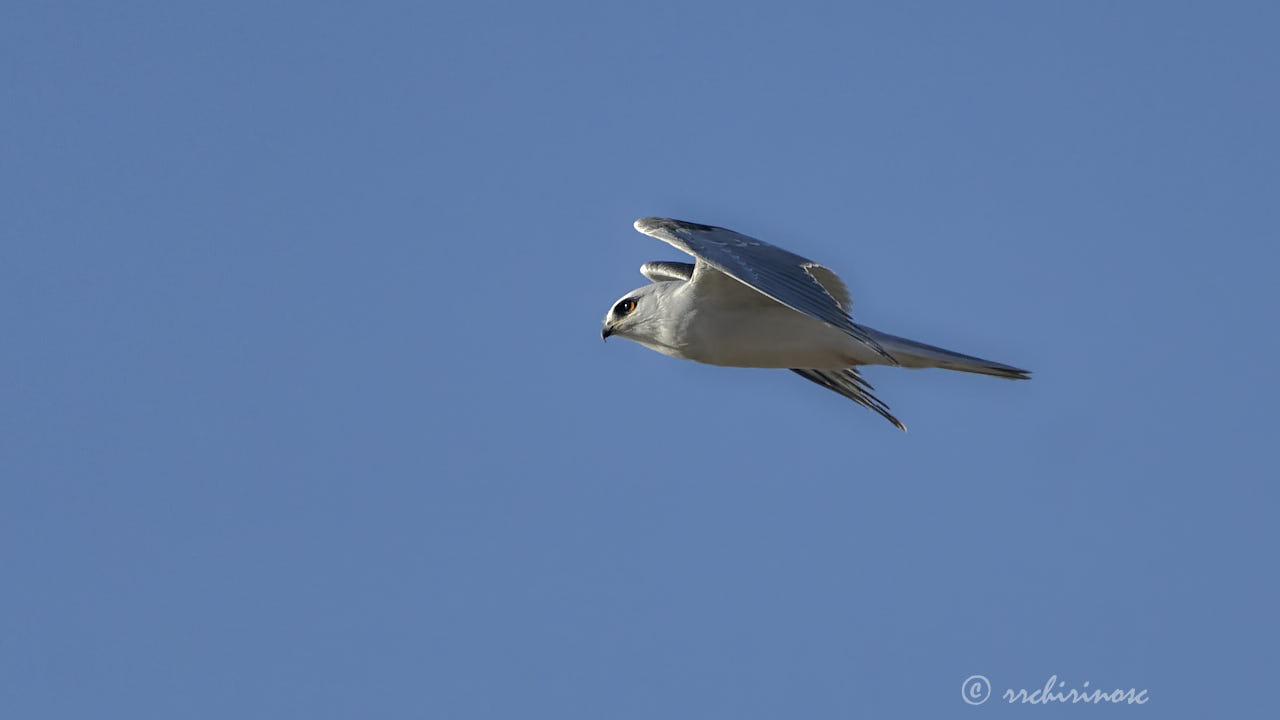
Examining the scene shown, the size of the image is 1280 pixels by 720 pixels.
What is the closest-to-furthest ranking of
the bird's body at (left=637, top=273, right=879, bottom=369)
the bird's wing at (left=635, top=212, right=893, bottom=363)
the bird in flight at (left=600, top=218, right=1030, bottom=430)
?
the bird's wing at (left=635, top=212, right=893, bottom=363), the bird in flight at (left=600, top=218, right=1030, bottom=430), the bird's body at (left=637, top=273, right=879, bottom=369)

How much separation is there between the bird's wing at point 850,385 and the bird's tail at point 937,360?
2.01 meters

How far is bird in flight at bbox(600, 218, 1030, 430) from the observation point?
12258 millimetres

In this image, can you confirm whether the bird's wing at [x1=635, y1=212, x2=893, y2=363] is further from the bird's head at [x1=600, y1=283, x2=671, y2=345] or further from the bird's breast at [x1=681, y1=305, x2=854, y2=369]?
the bird's head at [x1=600, y1=283, x2=671, y2=345]

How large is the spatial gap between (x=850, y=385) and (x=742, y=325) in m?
2.45

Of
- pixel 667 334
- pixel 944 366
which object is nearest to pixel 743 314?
pixel 667 334

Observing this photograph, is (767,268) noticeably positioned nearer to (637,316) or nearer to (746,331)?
(746,331)

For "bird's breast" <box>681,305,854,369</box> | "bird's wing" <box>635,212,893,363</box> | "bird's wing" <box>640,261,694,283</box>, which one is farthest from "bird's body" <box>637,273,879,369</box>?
"bird's wing" <box>640,261,694,283</box>

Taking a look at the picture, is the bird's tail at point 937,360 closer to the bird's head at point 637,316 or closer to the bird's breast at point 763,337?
the bird's breast at point 763,337

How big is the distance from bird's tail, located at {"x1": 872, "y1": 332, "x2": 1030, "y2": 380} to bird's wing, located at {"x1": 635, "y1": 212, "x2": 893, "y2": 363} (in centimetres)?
41

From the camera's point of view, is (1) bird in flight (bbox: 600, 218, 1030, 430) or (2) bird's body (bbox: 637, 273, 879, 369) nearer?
(1) bird in flight (bbox: 600, 218, 1030, 430)

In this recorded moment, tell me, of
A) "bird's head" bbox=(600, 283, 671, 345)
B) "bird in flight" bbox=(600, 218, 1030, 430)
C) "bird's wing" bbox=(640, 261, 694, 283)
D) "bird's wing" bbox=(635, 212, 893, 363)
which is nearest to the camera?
"bird's wing" bbox=(635, 212, 893, 363)

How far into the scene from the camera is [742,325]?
1270 cm

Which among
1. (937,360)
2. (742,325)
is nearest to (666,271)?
(742,325)

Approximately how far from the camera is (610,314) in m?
13.6
